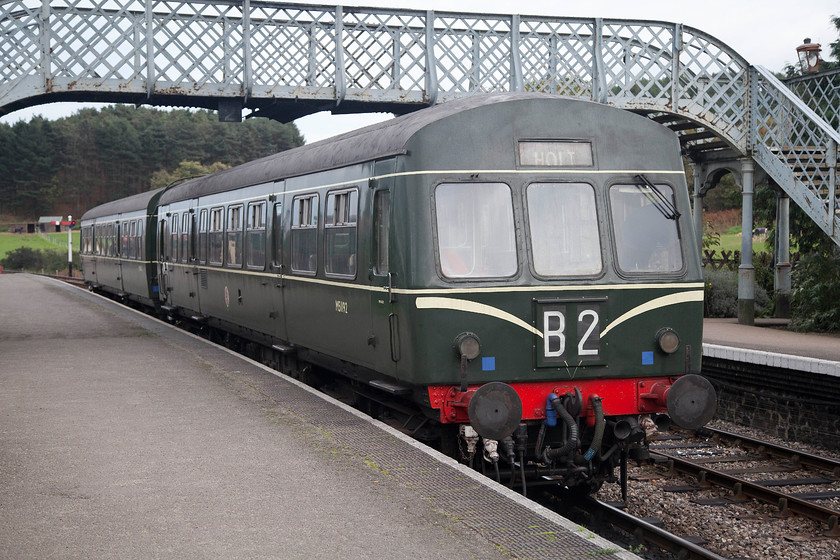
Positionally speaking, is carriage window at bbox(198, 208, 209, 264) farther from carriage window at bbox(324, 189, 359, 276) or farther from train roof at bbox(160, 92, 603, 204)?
carriage window at bbox(324, 189, 359, 276)

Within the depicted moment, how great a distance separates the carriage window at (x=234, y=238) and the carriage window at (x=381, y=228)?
564 cm

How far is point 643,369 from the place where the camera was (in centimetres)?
792

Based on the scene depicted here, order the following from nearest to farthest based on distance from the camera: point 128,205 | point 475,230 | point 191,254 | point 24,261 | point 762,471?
point 475,230, point 762,471, point 191,254, point 128,205, point 24,261

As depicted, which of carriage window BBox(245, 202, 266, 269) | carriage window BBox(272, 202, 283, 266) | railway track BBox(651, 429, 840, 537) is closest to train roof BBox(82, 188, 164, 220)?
carriage window BBox(245, 202, 266, 269)

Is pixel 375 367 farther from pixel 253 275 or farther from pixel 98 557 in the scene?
pixel 253 275

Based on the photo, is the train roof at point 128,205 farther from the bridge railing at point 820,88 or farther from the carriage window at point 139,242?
the bridge railing at point 820,88

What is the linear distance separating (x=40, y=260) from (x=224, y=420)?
6644 centimetres

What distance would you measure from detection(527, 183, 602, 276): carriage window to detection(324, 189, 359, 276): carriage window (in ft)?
6.19

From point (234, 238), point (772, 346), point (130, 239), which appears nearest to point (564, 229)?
point (234, 238)

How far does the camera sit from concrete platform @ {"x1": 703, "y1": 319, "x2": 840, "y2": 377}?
1202 centimetres

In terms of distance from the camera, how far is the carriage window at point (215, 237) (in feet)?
48.8

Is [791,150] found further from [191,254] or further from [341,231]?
[341,231]

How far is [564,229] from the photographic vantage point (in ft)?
25.6

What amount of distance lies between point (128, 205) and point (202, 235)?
11.2m
